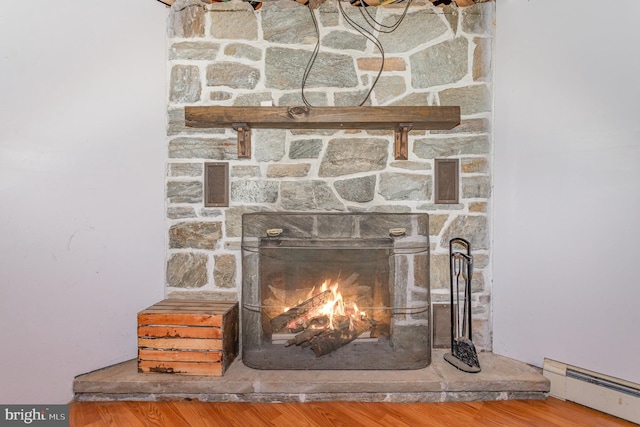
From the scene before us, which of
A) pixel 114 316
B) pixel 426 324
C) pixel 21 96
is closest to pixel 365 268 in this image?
pixel 426 324

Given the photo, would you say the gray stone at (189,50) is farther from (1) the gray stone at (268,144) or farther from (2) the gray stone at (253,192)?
(2) the gray stone at (253,192)

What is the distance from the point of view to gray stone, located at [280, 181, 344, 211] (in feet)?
6.26

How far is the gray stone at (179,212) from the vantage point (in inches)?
74.9

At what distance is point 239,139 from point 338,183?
0.64 metres

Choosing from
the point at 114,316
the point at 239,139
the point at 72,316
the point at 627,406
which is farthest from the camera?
the point at 239,139

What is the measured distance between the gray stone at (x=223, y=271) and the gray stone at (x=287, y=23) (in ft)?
4.42

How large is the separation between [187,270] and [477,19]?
7.57ft

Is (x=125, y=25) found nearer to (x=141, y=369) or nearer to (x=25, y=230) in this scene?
(x=25, y=230)

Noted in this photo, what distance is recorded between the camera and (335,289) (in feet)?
5.86

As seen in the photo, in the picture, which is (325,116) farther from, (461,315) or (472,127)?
(461,315)

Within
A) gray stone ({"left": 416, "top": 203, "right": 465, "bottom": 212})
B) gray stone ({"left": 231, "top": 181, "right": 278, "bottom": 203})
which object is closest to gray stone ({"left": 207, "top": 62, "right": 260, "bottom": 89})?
gray stone ({"left": 231, "top": 181, "right": 278, "bottom": 203})

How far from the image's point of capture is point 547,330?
66.1 inches

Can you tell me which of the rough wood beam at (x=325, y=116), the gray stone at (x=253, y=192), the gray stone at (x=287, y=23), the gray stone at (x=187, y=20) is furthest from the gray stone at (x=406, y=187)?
the gray stone at (x=187, y=20)

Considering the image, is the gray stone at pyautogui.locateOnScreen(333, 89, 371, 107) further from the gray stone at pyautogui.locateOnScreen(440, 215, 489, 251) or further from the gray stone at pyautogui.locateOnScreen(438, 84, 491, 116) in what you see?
the gray stone at pyautogui.locateOnScreen(440, 215, 489, 251)
